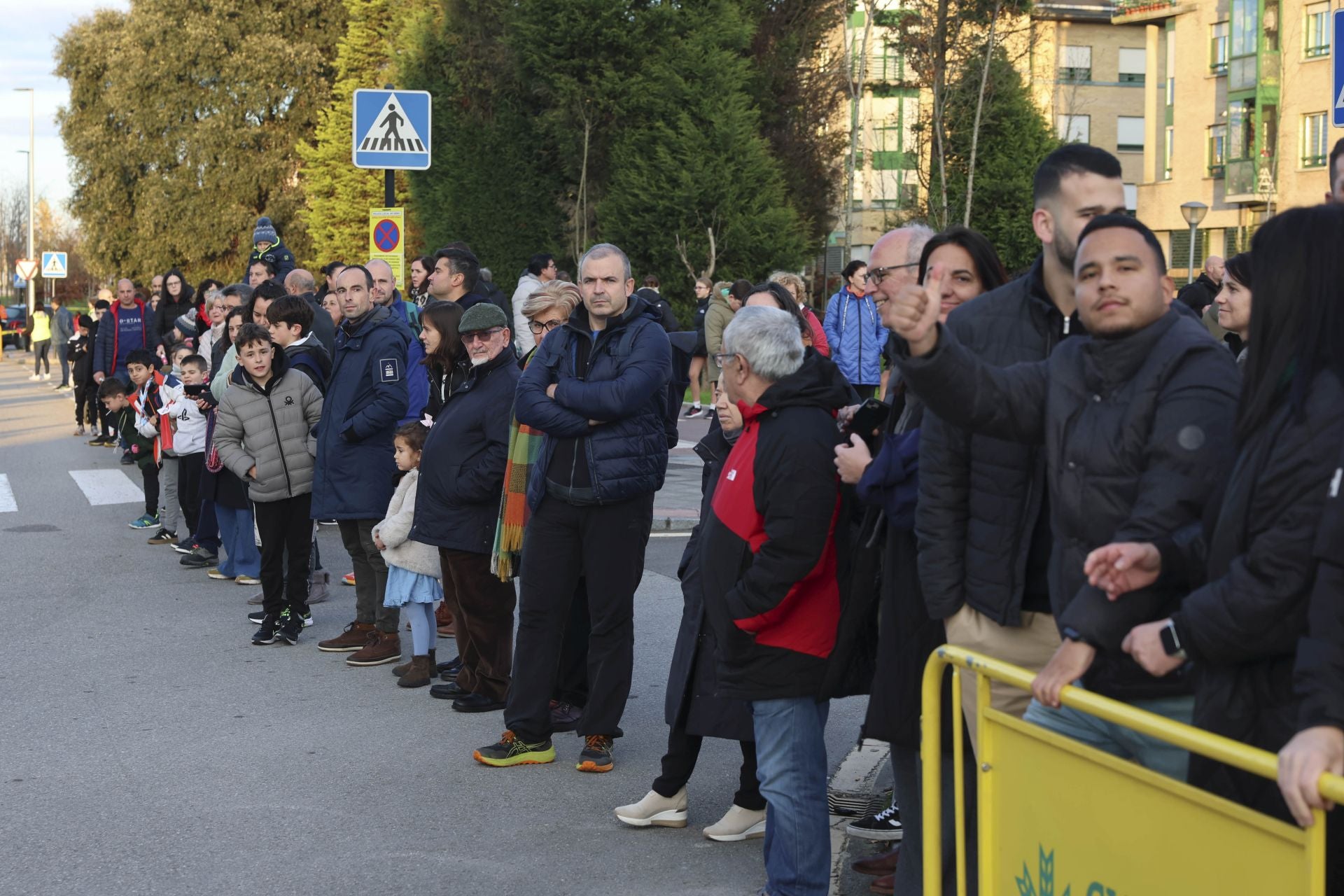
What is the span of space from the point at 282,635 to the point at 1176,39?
51.6 m

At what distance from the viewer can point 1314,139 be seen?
1807 inches

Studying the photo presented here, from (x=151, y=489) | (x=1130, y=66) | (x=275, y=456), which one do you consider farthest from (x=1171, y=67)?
(x=275, y=456)

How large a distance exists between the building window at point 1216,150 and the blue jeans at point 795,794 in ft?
168

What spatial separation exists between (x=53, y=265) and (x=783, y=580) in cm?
4246

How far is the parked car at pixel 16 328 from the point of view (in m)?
54.6

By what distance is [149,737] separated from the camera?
6.86 meters

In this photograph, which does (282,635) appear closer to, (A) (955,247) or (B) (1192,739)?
(A) (955,247)

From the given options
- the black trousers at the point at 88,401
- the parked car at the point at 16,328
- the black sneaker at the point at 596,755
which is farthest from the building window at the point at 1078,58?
the black sneaker at the point at 596,755

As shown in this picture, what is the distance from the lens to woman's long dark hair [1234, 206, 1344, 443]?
2.78m

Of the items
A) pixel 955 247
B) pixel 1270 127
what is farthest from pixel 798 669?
pixel 1270 127

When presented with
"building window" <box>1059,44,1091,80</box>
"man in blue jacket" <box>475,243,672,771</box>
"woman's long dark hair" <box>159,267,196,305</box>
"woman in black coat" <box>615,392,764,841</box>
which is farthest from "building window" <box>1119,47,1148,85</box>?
"woman in black coat" <box>615,392,764,841</box>

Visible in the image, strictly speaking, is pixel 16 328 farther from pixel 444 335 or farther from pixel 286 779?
pixel 286 779

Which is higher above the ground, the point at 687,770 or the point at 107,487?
the point at 687,770

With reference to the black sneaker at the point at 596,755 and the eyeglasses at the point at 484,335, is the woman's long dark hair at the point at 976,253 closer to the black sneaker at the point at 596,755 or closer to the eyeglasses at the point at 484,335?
the black sneaker at the point at 596,755
